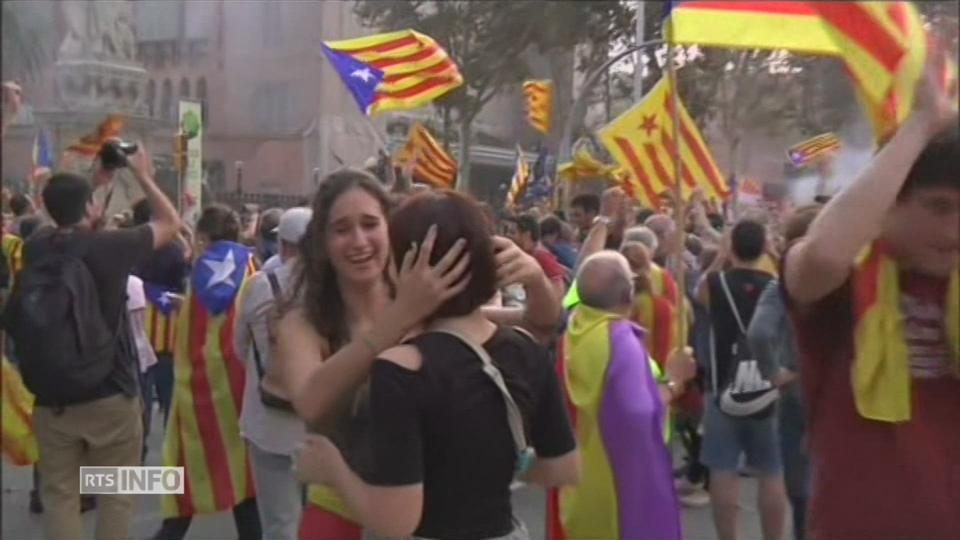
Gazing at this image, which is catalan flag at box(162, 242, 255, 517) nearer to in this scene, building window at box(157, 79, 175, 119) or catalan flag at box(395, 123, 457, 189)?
building window at box(157, 79, 175, 119)

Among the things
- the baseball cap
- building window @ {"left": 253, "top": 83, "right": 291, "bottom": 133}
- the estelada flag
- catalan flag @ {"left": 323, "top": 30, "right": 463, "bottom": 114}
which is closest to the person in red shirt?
the baseball cap

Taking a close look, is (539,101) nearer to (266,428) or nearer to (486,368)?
(266,428)

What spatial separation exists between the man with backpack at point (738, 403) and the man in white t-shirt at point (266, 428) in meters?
2.23

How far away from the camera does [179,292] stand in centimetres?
820

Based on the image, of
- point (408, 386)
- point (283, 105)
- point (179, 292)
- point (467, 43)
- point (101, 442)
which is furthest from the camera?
point (467, 43)

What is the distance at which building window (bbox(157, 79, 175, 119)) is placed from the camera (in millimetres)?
6843

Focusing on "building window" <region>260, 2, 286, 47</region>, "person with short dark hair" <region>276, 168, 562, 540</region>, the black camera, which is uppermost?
"building window" <region>260, 2, 286, 47</region>

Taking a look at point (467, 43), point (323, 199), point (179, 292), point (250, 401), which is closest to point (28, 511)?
point (179, 292)

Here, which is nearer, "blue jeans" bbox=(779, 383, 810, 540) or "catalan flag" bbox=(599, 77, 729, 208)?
"blue jeans" bbox=(779, 383, 810, 540)

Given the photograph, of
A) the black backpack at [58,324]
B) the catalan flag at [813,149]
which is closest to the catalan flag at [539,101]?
the black backpack at [58,324]

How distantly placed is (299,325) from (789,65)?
1.76 metres

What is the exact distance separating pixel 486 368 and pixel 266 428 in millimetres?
2147

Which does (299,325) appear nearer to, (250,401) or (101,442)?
(250,401)

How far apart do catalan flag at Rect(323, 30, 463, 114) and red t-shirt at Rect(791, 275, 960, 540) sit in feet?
20.2
